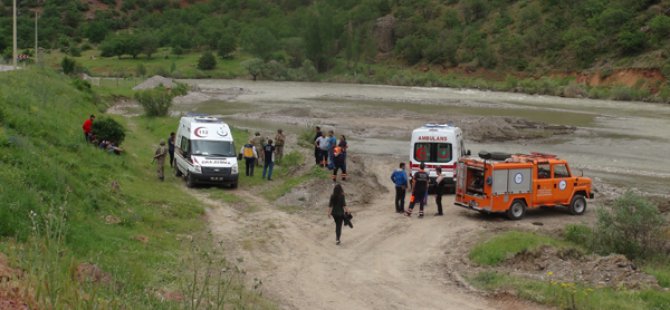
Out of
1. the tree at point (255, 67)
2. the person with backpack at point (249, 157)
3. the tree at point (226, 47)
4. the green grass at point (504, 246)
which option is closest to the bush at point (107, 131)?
the person with backpack at point (249, 157)

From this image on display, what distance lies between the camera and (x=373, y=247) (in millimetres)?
17156

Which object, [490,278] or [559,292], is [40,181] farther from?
[559,292]

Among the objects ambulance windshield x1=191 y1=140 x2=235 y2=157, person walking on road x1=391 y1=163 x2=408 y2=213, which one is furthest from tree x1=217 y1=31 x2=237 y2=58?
person walking on road x1=391 y1=163 x2=408 y2=213

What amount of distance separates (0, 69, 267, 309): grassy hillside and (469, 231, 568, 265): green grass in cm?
621

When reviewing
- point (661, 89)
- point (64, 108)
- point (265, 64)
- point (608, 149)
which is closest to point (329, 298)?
point (64, 108)

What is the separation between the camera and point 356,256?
16.2m

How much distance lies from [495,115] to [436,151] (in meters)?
34.9

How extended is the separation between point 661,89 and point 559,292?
67.9 m

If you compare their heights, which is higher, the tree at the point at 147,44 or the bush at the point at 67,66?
the tree at the point at 147,44

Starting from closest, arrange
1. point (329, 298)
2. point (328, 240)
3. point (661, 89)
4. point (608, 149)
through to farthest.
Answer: point (329, 298) < point (328, 240) < point (608, 149) < point (661, 89)

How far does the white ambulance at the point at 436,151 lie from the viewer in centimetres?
2434

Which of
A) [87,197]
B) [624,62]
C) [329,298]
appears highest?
[624,62]

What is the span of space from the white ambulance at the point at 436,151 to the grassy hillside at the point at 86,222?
7974 millimetres

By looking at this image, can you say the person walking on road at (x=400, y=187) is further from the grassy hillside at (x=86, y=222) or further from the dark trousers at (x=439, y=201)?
the grassy hillside at (x=86, y=222)
